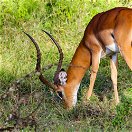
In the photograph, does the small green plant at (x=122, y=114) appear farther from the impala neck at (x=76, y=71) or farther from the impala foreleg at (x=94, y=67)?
the impala neck at (x=76, y=71)

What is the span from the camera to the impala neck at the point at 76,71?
688 centimetres

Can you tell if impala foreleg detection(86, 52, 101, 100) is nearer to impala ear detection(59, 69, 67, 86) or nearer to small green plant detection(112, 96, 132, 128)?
impala ear detection(59, 69, 67, 86)

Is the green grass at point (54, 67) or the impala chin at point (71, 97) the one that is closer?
the green grass at point (54, 67)

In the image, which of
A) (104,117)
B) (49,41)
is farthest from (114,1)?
(104,117)

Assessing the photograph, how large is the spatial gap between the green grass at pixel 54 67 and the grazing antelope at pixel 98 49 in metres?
0.17

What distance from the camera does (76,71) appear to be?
6930 millimetres

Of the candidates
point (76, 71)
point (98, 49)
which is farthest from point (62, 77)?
point (98, 49)

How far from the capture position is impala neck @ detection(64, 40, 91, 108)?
6.88 metres

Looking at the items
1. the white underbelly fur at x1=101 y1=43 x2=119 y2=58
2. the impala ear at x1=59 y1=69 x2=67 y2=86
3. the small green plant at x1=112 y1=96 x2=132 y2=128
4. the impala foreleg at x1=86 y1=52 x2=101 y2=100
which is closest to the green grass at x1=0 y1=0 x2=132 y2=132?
the small green plant at x1=112 y1=96 x2=132 y2=128

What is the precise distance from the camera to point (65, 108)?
6.60 m

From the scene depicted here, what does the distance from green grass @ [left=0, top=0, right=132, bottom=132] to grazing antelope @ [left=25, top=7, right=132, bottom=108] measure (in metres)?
0.17

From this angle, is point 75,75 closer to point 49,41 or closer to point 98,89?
point 98,89

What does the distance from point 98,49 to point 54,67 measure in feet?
4.39

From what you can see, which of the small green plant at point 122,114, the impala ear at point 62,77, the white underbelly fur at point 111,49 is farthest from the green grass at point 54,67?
the white underbelly fur at point 111,49
